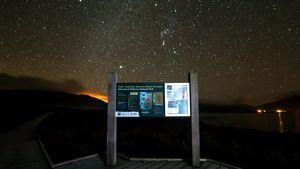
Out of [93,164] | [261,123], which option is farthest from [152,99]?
[261,123]

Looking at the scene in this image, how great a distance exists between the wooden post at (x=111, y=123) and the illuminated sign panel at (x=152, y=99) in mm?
154

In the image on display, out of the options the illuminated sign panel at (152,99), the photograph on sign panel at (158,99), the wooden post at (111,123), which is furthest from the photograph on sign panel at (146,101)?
the wooden post at (111,123)

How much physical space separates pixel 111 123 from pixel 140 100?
0.97m

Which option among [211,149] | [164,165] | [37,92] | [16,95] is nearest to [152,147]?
[211,149]

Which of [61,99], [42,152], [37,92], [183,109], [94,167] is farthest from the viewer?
[61,99]

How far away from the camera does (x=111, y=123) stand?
5.89 meters

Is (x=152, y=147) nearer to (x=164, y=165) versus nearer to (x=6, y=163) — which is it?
(x=164, y=165)

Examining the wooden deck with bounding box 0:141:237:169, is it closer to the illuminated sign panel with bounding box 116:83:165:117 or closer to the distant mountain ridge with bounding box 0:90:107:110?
the illuminated sign panel with bounding box 116:83:165:117

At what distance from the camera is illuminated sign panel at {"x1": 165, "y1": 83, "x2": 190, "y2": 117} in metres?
5.99

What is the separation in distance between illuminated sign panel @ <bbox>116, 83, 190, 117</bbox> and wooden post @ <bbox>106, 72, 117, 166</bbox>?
0.15m

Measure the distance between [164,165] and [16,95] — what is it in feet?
572

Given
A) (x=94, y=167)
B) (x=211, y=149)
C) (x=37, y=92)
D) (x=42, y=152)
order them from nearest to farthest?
(x=94, y=167)
(x=42, y=152)
(x=211, y=149)
(x=37, y=92)

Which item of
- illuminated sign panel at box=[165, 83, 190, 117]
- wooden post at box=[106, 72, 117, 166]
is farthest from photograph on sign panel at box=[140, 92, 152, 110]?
wooden post at box=[106, 72, 117, 166]

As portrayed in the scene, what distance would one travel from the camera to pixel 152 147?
9648 mm
